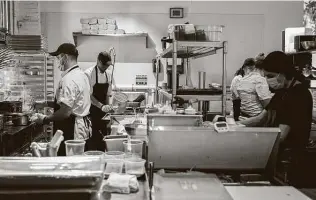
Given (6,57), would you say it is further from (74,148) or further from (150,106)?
(74,148)

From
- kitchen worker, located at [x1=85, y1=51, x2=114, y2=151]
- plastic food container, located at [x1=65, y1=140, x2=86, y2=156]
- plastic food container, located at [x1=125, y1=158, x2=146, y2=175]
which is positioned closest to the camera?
plastic food container, located at [x1=125, y1=158, x2=146, y2=175]

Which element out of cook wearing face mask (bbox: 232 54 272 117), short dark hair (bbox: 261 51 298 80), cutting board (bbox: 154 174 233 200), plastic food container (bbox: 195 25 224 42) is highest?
plastic food container (bbox: 195 25 224 42)

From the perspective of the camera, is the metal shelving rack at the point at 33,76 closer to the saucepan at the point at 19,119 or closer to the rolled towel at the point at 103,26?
the rolled towel at the point at 103,26

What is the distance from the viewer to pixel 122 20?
23.1 ft

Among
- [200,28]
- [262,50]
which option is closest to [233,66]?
[262,50]

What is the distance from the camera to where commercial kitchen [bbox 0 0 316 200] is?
182cm

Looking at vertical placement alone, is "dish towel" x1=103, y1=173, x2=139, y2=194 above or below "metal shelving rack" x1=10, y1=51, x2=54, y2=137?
below

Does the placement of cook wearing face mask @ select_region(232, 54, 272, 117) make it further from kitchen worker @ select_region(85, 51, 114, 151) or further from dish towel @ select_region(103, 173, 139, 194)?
dish towel @ select_region(103, 173, 139, 194)

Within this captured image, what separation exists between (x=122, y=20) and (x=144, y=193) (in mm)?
5597

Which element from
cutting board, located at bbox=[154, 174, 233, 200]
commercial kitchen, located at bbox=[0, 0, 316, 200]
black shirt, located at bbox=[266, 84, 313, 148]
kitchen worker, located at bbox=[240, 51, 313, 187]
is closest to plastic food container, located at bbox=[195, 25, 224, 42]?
commercial kitchen, located at bbox=[0, 0, 316, 200]

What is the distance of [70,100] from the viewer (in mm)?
3453

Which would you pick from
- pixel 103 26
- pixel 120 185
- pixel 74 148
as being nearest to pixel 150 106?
pixel 103 26

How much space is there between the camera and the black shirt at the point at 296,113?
2963mm

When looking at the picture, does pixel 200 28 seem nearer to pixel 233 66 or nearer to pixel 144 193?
pixel 144 193
